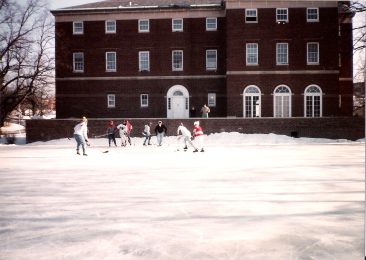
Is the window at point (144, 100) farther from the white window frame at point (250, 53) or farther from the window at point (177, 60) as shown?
the white window frame at point (250, 53)

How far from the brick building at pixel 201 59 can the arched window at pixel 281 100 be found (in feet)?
0.28

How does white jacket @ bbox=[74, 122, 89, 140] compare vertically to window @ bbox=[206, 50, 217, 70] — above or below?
below

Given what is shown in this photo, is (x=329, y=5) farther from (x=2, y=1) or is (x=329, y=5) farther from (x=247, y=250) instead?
(x=247, y=250)

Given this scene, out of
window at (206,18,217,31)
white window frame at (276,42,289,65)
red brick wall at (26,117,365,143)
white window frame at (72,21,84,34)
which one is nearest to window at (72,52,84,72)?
white window frame at (72,21,84,34)

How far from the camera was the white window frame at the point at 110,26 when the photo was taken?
38812mm

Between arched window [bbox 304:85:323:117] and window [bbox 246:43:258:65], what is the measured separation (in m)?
5.14

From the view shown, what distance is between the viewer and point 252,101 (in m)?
35.6

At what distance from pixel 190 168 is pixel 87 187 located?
467cm

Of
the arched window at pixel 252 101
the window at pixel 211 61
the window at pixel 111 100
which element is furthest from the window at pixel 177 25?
the arched window at pixel 252 101

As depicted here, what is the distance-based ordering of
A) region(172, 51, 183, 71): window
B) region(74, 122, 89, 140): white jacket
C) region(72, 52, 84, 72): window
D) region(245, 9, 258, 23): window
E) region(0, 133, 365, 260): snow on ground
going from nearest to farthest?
region(0, 133, 365, 260): snow on ground
region(74, 122, 89, 140): white jacket
region(245, 9, 258, 23): window
region(172, 51, 183, 71): window
region(72, 52, 84, 72): window

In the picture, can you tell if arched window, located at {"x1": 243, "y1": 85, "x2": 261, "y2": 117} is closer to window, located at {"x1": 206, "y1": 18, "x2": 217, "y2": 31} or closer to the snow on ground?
window, located at {"x1": 206, "y1": 18, "x2": 217, "y2": 31}

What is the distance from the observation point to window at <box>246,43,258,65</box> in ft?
116

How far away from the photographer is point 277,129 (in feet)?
104

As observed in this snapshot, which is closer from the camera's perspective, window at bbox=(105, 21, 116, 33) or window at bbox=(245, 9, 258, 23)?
window at bbox=(245, 9, 258, 23)
